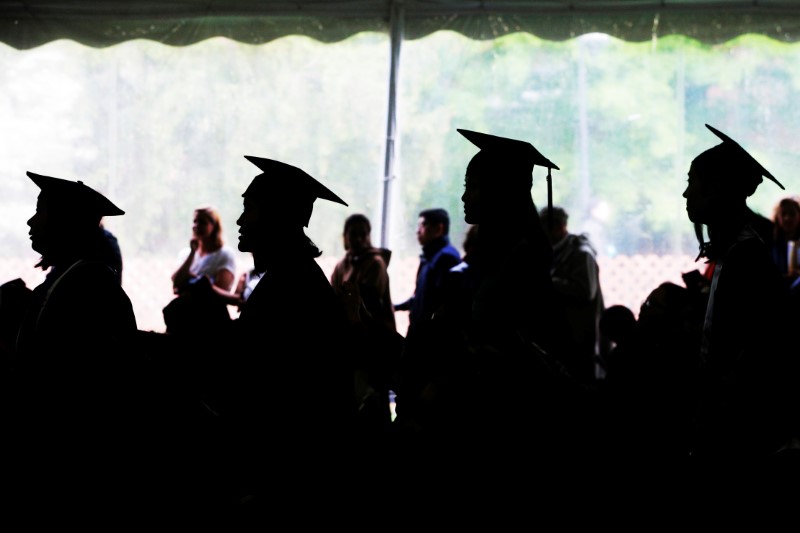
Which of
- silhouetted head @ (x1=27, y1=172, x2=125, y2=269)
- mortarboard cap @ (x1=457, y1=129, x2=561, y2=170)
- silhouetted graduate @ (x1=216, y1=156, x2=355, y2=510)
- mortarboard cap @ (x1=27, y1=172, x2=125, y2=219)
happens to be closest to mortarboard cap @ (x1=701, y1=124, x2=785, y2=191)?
mortarboard cap @ (x1=457, y1=129, x2=561, y2=170)

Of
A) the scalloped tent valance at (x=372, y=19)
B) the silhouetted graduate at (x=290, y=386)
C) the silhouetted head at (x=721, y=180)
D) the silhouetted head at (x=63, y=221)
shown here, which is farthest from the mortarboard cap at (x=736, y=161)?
the scalloped tent valance at (x=372, y=19)

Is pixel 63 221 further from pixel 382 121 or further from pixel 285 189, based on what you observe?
pixel 382 121

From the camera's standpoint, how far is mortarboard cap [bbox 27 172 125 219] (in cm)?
403

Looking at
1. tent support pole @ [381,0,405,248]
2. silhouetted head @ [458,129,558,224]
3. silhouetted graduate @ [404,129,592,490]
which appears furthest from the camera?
tent support pole @ [381,0,405,248]

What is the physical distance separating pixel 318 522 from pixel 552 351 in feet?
3.49

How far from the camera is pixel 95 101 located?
27.0ft

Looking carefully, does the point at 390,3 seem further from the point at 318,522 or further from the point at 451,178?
the point at 318,522

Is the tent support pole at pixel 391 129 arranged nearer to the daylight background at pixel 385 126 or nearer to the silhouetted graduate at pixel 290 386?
the daylight background at pixel 385 126

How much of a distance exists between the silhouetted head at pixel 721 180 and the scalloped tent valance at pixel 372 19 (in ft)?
15.0

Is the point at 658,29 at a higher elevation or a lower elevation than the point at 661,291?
higher

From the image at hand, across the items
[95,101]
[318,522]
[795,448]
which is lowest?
[318,522]

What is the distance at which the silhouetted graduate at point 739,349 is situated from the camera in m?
3.23

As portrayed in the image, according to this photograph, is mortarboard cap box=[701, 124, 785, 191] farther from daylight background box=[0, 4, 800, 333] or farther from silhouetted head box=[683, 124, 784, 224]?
daylight background box=[0, 4, 800, 333]

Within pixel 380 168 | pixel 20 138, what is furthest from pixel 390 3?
pixel 20 138
